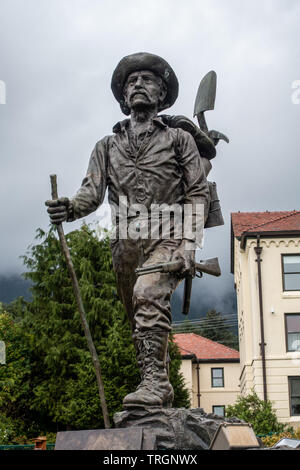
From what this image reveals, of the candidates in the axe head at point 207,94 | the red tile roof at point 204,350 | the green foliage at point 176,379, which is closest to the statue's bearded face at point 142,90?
the axe head at point 207,94

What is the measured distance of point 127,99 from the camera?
605cm

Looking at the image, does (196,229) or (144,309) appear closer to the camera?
(144,309)

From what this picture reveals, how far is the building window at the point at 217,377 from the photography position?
49469mm

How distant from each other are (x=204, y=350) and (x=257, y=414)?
26530 millimetres

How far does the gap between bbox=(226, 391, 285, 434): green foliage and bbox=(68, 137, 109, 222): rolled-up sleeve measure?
60.8 ft

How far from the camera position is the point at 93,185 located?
5.84 meters

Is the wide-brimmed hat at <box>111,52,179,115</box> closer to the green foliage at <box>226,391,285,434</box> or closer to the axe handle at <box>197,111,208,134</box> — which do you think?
the axe handle at <box>197,111,208,134</box>

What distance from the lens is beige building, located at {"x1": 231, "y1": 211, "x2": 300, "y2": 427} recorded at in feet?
98.6

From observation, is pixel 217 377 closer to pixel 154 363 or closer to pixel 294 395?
pixel 294 395

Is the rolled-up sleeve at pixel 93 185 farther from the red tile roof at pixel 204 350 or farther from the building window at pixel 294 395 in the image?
the red tile roof at pixel 204 350

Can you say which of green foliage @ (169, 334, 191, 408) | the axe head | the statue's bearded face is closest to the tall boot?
the statue's bearded face
